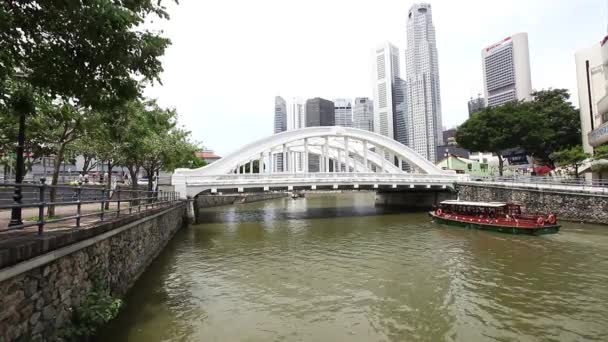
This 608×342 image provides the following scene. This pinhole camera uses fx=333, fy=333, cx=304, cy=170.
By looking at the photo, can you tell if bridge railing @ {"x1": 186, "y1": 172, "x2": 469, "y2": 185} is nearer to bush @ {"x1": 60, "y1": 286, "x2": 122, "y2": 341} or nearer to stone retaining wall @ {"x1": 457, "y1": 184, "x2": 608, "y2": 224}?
stone retaining wall @ {"x1": 457, "y1": 184, "x2": 608, "y2": 224}

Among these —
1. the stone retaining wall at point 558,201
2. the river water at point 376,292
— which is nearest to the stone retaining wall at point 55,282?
the river water at point 376,292

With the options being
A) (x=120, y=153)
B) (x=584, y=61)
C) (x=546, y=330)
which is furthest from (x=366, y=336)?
(x=584, y=61)

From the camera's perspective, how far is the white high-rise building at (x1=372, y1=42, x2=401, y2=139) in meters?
154

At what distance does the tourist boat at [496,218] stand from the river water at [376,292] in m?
0.83

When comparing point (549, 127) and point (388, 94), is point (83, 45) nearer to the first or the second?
point (549, 127)

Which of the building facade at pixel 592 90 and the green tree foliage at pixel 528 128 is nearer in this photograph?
the building facade at pixel 592 90

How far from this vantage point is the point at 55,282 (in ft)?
17.7

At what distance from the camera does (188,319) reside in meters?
7.99

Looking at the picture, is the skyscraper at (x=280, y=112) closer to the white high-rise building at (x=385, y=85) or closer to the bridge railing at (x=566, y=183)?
the white high-rise building at (x=385, y=85)

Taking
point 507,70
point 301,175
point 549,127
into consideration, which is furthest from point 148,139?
point 507,70

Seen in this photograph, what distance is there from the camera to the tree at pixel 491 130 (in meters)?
40.1

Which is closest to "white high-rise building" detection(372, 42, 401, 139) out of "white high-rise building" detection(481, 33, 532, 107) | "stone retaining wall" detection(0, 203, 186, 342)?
"white high-rise building" detection(481, 33, 532, 107)

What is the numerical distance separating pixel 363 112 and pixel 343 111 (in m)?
10.3

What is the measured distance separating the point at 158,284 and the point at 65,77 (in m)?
7.30
